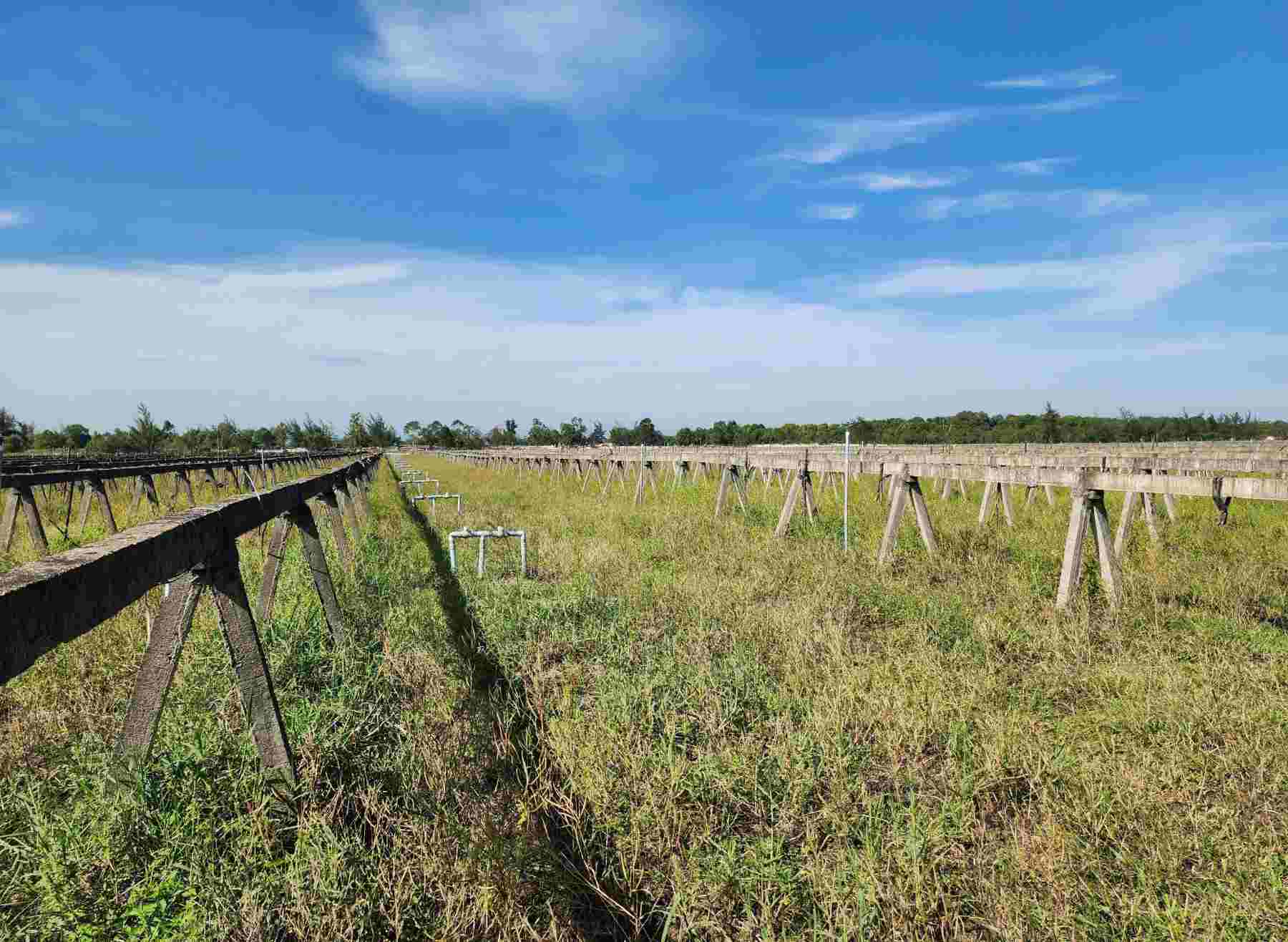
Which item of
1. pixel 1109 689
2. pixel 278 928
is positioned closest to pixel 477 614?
pixel 278 928

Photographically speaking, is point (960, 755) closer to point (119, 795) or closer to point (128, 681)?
point (119, 795)

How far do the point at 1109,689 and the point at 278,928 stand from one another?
5.13 meters

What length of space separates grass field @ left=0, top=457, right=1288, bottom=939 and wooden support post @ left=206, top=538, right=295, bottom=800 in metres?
0.11

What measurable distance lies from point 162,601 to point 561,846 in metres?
1.92

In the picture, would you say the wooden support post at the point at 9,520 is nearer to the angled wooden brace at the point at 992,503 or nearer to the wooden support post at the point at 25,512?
the wooden support post at the point at 25,512

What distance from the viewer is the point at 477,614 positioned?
6.44 m

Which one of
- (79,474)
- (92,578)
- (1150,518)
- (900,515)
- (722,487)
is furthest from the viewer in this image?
(722,487)

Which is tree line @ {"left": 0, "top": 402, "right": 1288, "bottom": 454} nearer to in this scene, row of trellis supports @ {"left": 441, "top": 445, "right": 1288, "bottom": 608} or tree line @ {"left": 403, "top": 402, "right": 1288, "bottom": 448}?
tree line @ {"left": 403, "top": 402, "right": 1288, "bottom": 448}

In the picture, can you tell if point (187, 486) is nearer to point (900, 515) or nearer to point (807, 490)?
point (807, 490)

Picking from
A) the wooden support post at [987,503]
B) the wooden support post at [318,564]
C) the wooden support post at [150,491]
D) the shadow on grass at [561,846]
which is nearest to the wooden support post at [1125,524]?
the wooden support post at [987,503]

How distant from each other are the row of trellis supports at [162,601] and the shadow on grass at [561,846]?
3.85 ft

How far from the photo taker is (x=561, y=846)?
298 cm

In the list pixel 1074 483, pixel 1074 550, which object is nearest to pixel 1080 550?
pixel 1074 550

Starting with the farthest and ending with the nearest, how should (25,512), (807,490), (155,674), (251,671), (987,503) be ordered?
1. (987,503)
2. (807,490)
3. (25,512)
4. (251,671)
5. (155,674)
